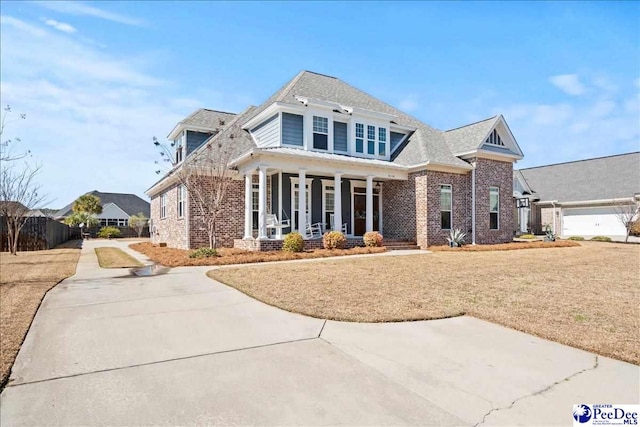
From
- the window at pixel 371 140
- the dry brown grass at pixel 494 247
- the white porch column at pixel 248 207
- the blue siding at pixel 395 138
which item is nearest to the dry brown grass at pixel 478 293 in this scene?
the white porch column at pixel 248 207

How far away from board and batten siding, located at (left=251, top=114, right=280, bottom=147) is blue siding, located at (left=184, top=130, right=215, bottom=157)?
3.36 m

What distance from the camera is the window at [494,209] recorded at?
20.3 metres

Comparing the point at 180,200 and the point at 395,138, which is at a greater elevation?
the point at 395,138

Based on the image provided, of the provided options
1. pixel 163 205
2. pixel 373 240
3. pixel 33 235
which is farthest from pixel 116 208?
pixel 373 240

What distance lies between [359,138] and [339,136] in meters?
1.11

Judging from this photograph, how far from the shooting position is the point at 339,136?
62.9 ft

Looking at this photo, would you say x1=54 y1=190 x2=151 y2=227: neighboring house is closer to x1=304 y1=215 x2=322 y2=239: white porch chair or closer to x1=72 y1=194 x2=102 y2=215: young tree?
x1=72 y1=194 x2=102 y2=215: young tree

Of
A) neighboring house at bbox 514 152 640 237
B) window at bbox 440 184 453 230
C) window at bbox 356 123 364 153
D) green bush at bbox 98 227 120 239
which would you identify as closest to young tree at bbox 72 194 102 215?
green bush at bbox 98 227 120 239

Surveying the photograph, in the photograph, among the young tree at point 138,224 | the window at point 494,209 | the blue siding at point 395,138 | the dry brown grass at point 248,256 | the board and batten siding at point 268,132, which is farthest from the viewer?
the young tree at point 138,224

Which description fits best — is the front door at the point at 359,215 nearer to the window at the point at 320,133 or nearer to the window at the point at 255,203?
the window at the point at 320,133

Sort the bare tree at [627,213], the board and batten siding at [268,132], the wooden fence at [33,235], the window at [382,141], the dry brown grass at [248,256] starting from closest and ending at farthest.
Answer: the dry brown grass at [248,256] < the board and batten siding at [268,132] < the window at [382,141] < the wooden fence at [33,235] < the bare tree at [627,213]

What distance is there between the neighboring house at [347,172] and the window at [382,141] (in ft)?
0.18

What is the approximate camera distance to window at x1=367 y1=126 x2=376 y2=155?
19.9 meters

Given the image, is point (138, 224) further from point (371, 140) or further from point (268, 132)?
point (371, 140)
